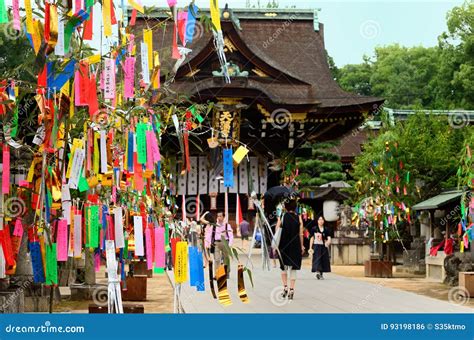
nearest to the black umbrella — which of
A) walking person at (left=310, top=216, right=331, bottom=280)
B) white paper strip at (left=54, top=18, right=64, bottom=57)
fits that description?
walking person at (left=310, top=216, right=331, bottom=280)

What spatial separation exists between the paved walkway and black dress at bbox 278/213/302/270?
0.59 meters

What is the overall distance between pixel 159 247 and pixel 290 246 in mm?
5799

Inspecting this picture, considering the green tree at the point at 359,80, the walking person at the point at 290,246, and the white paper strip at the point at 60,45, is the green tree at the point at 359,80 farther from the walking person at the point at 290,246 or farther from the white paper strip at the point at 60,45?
the white paper strip at the point at 60,45

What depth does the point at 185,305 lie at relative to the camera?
38.7 ft

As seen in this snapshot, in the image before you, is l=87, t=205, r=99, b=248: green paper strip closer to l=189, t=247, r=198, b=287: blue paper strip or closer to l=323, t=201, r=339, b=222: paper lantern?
l=189, t=247, r=198, b=287: blue paper strip

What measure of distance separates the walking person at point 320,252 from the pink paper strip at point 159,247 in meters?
10.8

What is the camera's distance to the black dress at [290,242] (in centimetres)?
1240

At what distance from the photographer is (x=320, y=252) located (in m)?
17.7

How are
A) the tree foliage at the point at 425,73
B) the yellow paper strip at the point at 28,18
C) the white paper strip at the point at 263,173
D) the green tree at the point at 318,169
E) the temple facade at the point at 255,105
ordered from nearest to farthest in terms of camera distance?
the yellow paper strip at the point at 28,18 → the temple facade at the point at 255,105 → the white paper strip at the point at 263,173 → the green tree at the point at 318,169 → the tree foliage at the point at 425,73

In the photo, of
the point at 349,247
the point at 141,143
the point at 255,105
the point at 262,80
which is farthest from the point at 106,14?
the point at 349,247

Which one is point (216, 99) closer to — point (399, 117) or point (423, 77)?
point (399, 117)

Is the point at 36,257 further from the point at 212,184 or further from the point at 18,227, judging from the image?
the point at 212,184

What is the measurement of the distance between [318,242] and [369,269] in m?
2.61

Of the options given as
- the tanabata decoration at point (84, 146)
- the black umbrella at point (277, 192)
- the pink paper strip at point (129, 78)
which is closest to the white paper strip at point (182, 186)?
the black umbrella at point (277, 192)
